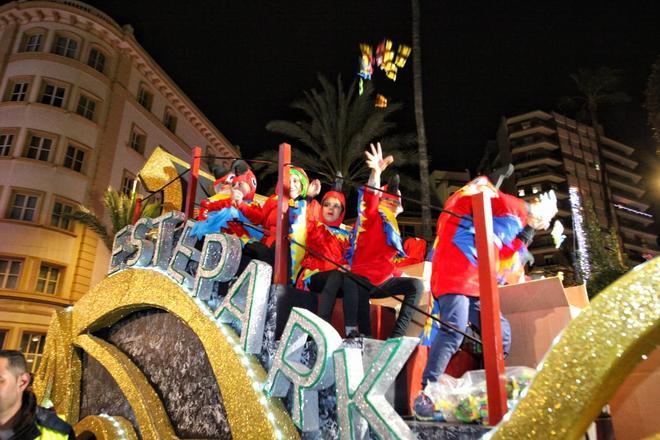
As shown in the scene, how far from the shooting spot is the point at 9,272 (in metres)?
17.9

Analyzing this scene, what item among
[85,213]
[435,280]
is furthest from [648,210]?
[435,280]

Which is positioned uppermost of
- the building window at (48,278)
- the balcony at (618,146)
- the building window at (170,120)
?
the balcony at (618,146)

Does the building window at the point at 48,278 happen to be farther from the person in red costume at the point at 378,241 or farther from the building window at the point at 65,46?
the person in red costume at the point at 378,241

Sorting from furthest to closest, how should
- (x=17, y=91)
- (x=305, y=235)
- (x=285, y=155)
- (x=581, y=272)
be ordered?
(x=17, y=91), (x=581, y=272), (x=305, y=235), (x=285, y=155)

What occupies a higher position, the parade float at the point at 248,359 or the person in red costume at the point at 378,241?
the person in red costume at the point at 378,241

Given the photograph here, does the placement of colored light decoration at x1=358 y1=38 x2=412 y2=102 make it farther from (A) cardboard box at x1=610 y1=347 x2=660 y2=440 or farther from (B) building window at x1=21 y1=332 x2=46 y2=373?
(B) building window at x1=21 y1=332 x2=46 y2=373

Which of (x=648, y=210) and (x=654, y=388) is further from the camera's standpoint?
(x=648, y=210)

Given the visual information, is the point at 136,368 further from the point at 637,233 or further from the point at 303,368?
the point at 637,233

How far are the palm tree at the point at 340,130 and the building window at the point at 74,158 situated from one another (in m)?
8.80

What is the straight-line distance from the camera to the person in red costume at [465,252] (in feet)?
10.0

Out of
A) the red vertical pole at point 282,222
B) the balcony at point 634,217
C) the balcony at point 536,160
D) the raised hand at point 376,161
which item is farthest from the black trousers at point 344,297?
the balcony at point 634,217

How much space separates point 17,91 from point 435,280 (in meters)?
23.4

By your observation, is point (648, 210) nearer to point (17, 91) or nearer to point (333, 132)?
point (333, 132)

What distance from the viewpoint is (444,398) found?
8.39 feet
